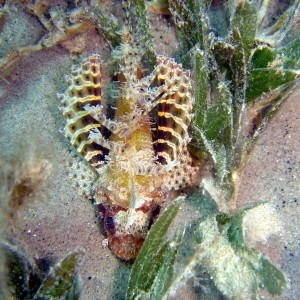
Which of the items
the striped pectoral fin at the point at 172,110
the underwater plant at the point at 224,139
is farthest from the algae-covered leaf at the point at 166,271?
the striped pectoral fin at the point at 172,110

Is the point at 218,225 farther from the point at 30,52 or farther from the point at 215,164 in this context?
the point at 30,52

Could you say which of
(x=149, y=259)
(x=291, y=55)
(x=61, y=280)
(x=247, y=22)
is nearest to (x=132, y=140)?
(x=149, y=259)

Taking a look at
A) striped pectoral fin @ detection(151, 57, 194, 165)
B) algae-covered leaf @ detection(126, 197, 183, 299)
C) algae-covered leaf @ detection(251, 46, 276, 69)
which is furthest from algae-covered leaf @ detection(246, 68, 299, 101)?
algae-covered leaf @ detection(126, 197, 183, 299)

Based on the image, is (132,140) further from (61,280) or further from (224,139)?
(61,280)

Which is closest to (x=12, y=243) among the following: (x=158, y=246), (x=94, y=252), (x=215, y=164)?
(x=94, y=252)

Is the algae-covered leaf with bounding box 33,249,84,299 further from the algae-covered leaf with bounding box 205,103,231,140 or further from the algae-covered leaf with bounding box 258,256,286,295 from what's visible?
the algae-covered leaf with bounding box 205,103,231,140

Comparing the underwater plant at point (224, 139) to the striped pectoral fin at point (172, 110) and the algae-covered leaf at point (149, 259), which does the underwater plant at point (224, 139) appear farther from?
the striped pectoral fin at point (172, 110)

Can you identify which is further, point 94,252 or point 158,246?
point 94,252
